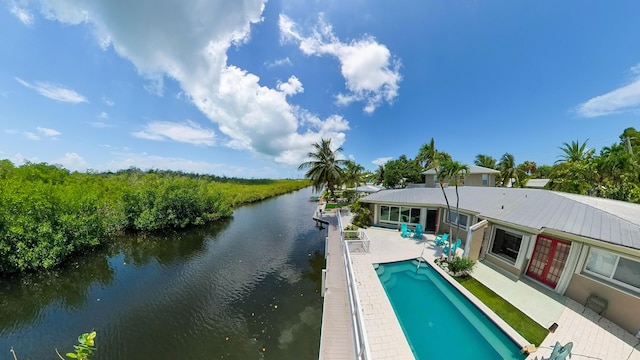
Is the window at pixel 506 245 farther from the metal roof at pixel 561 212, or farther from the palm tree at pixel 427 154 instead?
the palm tree at pixel 427 154

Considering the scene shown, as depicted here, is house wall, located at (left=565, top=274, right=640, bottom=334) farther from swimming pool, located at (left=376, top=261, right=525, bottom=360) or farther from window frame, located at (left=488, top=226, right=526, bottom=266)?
swimming pool, located at (left=376, top=261, right=525, bottom=360)

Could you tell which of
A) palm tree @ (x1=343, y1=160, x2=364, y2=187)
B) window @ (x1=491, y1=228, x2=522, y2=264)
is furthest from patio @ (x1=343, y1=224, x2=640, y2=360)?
palm tree @ (x1=343, y1=160, x2=364, y2=187)

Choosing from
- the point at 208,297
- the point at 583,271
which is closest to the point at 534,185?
the point at 583,271

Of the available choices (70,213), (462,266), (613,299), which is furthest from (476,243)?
(70,213)

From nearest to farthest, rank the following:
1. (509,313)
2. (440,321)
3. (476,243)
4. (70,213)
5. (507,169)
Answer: (509,313) → (440,321) → (476,243) → (70,213) → (507,169)

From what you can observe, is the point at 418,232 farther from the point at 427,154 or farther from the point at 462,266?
the point at 427,154

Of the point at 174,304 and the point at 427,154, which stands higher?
the point at 427,154

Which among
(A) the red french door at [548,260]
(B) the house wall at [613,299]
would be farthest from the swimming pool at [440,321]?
(A) the red french door at [548,260]
